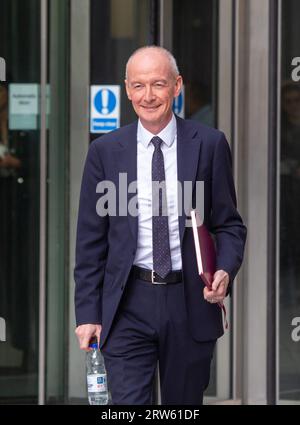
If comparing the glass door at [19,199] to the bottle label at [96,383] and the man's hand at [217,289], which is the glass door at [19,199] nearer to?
the bottle label at [96,383]

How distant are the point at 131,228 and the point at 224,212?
359 millimetres

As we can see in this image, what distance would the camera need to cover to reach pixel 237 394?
6281 mm

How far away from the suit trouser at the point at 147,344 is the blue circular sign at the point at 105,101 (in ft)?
7.84

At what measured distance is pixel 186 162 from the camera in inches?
154

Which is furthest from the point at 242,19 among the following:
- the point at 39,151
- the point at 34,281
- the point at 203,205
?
the point at 203,205

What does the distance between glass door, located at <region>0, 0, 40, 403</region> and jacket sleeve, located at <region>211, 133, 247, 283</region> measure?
2275mm

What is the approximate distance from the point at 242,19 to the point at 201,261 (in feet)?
9.13

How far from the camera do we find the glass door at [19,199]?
603 cm
